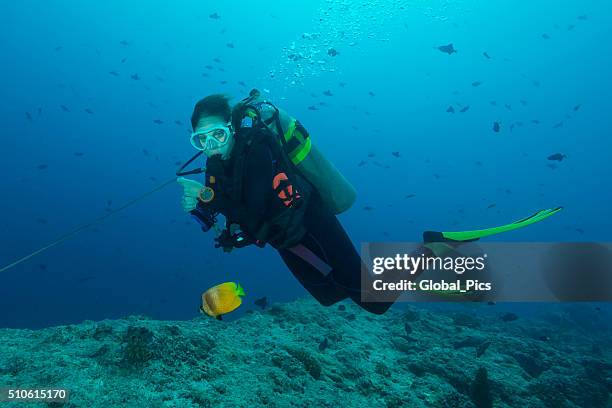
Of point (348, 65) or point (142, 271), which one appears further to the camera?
point (348, 65)

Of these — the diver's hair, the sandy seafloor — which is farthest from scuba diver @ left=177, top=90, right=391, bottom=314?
the sandy seafloor

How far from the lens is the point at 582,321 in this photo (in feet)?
63.7

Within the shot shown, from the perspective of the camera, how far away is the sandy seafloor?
3.66 m

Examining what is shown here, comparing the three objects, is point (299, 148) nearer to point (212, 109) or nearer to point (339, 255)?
point (212, 109)

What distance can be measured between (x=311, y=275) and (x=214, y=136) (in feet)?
6.37

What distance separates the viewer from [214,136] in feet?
12.2

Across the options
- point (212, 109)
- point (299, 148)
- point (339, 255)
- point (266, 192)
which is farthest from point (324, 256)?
point (212, 109)

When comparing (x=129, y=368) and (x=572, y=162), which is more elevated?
(x=572, y=162)

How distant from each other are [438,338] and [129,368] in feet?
22.8

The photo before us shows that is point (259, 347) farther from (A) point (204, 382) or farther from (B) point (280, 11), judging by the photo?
(B) point (280, 11)

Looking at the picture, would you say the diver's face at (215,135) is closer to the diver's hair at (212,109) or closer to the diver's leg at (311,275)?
the diver's hair at (212,109)

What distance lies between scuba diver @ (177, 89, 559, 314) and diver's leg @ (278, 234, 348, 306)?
12 mm

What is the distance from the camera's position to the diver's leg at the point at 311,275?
4188 millimetres

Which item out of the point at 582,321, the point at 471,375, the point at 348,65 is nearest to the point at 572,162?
the point at 348,65
